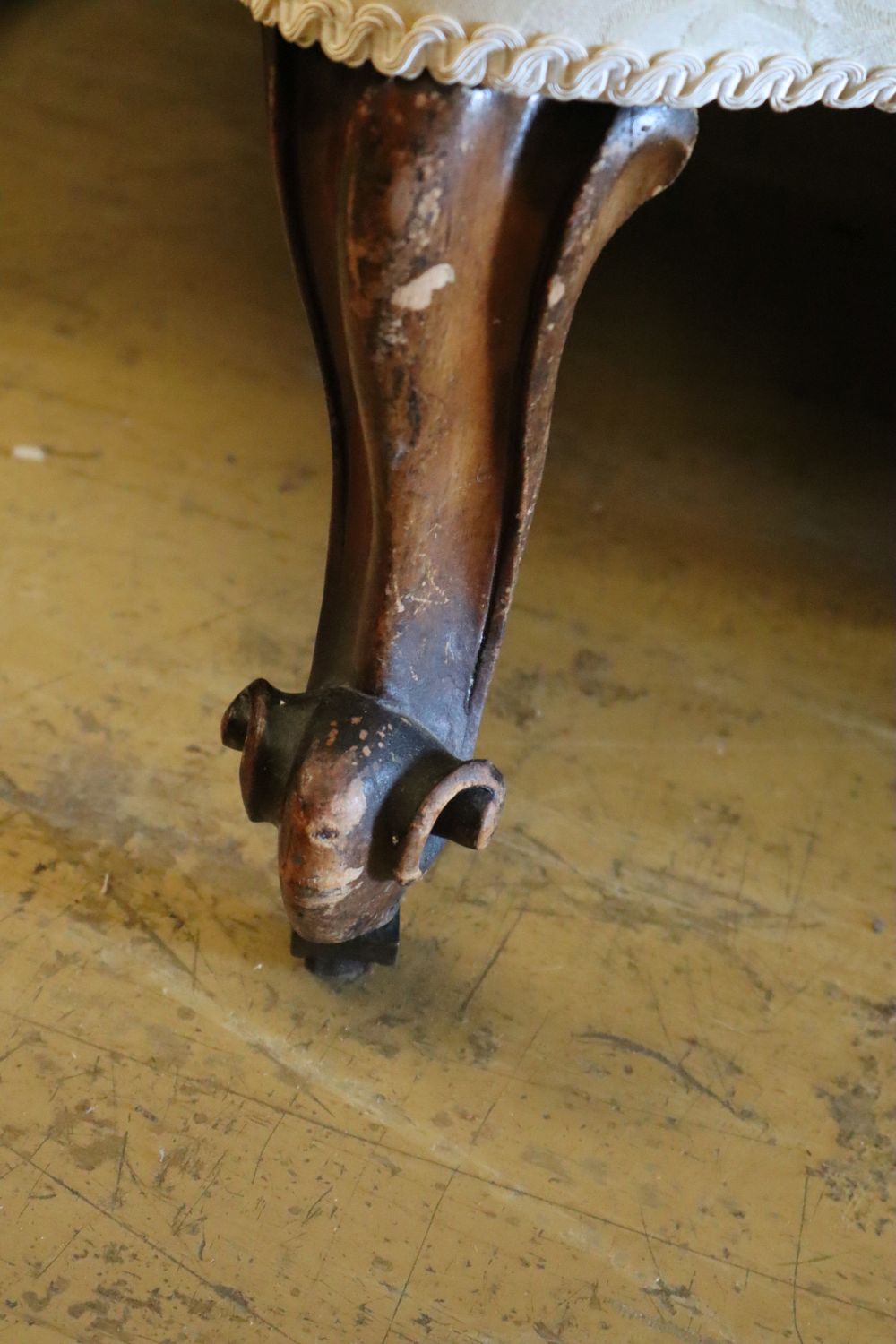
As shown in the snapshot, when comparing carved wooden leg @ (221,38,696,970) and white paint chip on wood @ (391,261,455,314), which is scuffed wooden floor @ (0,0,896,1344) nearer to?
carved wooden leg @ (221,38,696,970)

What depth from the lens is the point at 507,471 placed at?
29.3 inches

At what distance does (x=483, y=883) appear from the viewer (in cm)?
97

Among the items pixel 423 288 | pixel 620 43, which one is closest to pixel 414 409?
pixel 423 288

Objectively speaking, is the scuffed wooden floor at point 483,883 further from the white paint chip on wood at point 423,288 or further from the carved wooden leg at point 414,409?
the white paint chip on wood at point 423,288

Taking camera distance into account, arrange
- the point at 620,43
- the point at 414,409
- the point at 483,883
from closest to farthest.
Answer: the point at 620,43 → the point at 414,409 → the point at 483,883

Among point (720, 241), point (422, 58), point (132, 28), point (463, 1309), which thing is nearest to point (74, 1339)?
point (463, 1309)

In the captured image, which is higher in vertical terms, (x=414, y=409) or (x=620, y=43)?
(x=620, y=43)

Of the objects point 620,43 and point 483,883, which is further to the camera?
point 483,883

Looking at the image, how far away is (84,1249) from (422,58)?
0.62 m

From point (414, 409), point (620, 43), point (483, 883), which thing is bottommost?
point (483, 883)

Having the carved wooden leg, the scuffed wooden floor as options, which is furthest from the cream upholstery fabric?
the scuffed wooden floor

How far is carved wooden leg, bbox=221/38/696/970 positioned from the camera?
1.97 feet

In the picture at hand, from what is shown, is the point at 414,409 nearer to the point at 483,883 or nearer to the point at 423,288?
the point at 423,288

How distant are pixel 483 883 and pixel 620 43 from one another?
591 mm
